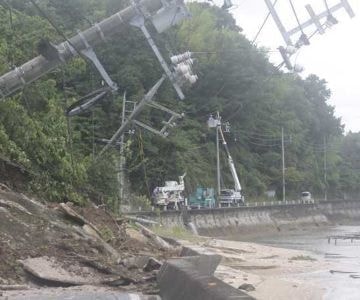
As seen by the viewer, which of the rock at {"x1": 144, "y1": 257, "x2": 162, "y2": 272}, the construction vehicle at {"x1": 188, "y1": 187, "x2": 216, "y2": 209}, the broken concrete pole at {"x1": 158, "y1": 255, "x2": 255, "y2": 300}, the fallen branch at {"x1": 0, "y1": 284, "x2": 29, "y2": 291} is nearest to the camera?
the broken concrete pole at {"x1": 158, "y1": 255, "x2": 255, "y2": 300}

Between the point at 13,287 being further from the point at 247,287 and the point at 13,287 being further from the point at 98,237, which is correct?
the point at 247,287

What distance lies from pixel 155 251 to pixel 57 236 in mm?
4694

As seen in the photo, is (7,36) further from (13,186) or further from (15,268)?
(15,268)

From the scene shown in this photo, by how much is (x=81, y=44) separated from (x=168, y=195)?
36.9 m

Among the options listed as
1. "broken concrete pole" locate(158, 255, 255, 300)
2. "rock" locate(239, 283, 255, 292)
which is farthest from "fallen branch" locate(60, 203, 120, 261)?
"rock" locate(239, 283, 255, 292)

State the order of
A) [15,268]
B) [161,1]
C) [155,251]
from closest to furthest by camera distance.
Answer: [15,268], [155,251], [161,1]

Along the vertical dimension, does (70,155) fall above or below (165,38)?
below

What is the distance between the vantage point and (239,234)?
61.9m

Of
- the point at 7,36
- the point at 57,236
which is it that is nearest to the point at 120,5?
the point at 7,36

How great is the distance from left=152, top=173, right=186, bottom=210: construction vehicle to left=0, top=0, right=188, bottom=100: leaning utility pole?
115 ft

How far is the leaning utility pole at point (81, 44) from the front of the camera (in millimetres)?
20703

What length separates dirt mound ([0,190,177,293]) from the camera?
507 inches

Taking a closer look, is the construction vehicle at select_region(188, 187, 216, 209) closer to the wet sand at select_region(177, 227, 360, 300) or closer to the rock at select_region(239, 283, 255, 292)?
the wet sand at select_region(177, 227, 360, 300)

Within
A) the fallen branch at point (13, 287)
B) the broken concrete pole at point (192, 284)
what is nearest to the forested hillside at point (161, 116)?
the fallen branch at point (13, 287)
